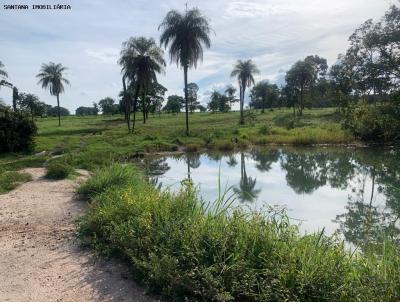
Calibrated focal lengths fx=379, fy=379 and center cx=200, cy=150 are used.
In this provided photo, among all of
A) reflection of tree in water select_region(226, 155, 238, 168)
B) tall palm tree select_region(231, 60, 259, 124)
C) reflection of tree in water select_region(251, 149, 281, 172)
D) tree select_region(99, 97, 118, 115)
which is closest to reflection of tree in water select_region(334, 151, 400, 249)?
reflection of tree in water select_region(251, 149, 281, 172)

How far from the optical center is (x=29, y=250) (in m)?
5.90

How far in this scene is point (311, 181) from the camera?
602 inches

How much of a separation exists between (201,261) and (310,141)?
83.9ft

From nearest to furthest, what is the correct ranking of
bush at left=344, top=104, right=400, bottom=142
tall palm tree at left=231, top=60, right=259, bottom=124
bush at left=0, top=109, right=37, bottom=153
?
bush at left=0, top=109, right=37, bottom=153
bush at left=344, top=104, right=400, bottom=142
tall palm tree at left=231, top=60, right=259, bottom=124

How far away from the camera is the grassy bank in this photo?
11.6 feet

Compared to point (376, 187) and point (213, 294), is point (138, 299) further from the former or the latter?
point (376, 187)

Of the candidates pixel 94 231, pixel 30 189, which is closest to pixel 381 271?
pixel 94 231

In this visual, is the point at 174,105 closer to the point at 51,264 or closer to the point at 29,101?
the point at 29,101

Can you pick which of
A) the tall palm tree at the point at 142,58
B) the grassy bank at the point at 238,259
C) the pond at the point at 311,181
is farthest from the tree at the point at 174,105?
the grassy bank at the point at 238,259

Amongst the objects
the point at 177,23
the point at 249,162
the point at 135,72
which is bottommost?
the point at 249,162

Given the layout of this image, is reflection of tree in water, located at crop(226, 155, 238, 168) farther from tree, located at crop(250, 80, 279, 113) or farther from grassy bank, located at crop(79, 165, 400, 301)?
tree, located at crop(250, 80, 279, 113)

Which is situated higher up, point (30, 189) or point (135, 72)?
point (135, 72)

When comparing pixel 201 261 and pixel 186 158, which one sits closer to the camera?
pixel 201 261

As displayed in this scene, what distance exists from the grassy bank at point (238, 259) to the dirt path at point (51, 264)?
0.30m
